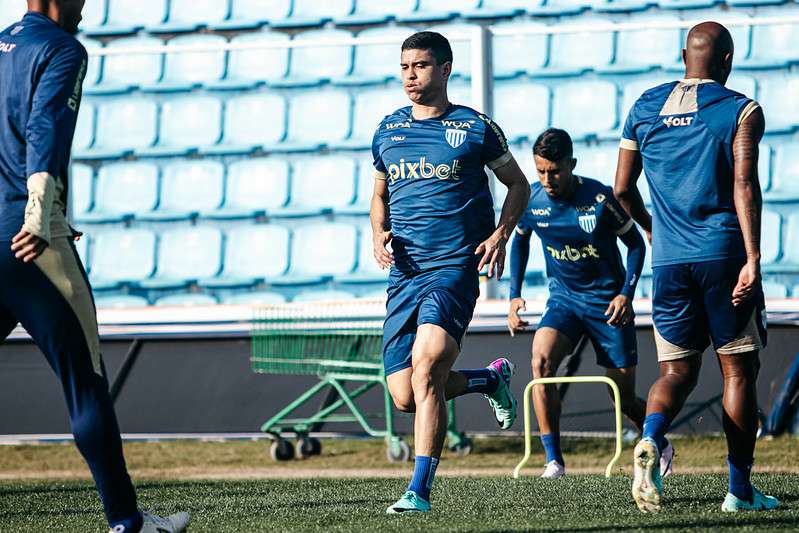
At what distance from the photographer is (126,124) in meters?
13.4

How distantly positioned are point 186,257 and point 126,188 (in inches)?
43.5

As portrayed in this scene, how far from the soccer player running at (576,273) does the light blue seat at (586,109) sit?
329cm

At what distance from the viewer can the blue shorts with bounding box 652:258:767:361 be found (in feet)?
17.9

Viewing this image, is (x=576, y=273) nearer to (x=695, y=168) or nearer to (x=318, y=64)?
(x=695, y=168)

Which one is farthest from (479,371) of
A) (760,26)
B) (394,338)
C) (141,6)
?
(141,6)

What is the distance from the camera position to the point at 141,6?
14734mm

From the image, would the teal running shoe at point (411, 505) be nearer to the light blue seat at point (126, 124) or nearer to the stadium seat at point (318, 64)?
the stadium seat at point (318, 64)

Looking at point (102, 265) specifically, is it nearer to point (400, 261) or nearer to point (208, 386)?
point (208, 386)

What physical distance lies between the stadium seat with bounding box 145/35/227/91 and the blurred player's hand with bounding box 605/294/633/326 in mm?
6607

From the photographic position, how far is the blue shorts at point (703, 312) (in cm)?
547

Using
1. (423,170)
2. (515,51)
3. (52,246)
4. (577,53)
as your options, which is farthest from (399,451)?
(52,246)

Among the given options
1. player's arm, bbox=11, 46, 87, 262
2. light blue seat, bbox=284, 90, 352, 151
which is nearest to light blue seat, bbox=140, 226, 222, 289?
light blue seat, bbox=284, 90, 352, 151

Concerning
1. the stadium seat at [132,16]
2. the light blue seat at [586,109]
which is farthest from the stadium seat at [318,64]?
the stadium seat at [132,16]

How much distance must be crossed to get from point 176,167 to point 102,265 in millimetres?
1302
